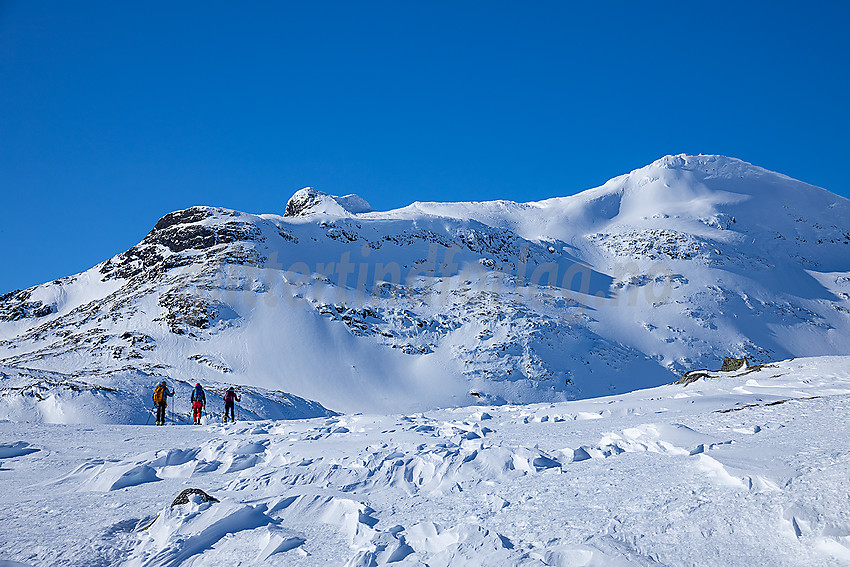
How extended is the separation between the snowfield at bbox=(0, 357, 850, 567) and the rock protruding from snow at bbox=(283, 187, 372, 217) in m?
70.5

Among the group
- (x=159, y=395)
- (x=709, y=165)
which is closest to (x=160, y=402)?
(x=159, y=395)

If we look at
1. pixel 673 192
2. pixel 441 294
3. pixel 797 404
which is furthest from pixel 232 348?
pixel 673 192

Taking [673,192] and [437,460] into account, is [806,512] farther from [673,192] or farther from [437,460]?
[673,192]

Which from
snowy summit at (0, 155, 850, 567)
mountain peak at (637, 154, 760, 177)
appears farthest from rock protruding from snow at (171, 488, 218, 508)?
mountain peak at (637, 154, 760, 177)

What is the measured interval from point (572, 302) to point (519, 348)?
1186 cm

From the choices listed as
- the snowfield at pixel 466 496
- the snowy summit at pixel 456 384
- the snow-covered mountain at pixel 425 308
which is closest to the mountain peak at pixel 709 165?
the snowy summit at pixel 456 384

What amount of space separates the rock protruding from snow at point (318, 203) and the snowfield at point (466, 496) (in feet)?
231

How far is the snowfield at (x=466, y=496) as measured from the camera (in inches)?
161

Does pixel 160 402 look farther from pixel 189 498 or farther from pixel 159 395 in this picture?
pixel 189 498

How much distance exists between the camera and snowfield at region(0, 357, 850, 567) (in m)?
4.09

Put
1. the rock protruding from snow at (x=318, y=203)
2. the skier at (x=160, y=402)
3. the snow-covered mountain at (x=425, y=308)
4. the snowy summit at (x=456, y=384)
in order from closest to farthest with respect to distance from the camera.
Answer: the snowy summit at (x=456, y=384), the skier at (x=160, y=402), the snow-covered mountain at (x=425, y=308), the rock protruding from snow at (x=318, y=203)

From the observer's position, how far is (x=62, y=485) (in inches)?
276

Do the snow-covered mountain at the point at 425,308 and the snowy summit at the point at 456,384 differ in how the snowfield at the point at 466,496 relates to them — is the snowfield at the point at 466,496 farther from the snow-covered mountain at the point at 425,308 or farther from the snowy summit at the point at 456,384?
the snow-covered mountain at the point at 425,308

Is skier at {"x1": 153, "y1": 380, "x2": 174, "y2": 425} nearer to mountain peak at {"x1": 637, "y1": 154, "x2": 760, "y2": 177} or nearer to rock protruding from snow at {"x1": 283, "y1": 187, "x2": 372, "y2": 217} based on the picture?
rock protruding from snow at {"x1": 283, "y1": 187, "x2": 372, "y2": 217}
